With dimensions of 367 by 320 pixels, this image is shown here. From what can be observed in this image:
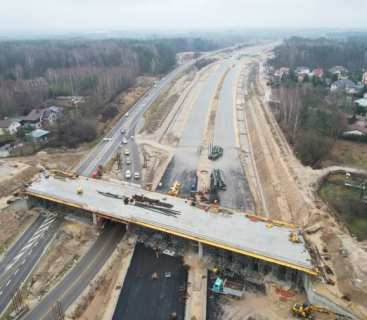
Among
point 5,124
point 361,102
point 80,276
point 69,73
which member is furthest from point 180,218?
point 69,73

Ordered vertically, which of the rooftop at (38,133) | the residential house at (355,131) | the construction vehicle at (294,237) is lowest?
the rooftop at (38,133)

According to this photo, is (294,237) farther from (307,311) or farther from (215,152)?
(215,152)

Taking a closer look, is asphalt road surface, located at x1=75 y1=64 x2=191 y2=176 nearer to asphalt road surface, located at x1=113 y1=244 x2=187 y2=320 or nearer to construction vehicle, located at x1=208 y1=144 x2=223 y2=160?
construction vehicle, located at x1=208 y1=144 x2=223 y2=160

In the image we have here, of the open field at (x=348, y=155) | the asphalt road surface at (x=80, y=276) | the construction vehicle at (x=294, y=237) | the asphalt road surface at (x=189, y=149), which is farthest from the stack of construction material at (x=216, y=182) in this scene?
the open field at (x=348, y=155)

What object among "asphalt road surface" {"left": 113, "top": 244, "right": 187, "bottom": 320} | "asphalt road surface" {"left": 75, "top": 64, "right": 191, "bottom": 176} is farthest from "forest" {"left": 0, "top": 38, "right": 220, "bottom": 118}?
"asphalt road surface" {"left": 113, "top": 244, "right": 187, "bottom": 320}

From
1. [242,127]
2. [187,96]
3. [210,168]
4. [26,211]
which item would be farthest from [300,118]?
[26,211]

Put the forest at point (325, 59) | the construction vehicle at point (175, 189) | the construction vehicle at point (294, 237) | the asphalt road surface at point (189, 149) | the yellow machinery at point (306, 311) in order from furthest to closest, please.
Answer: the forest at point (325, 59), the asphalt road surface at point (189, 149), the construction vehicle at point (175, 189), the construction vehicle at point (294, 237), the yellow machinery at point (306, 311)

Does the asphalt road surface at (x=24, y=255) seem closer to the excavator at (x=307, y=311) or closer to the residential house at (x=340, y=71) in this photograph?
the excavator at (x=307, y=311)
